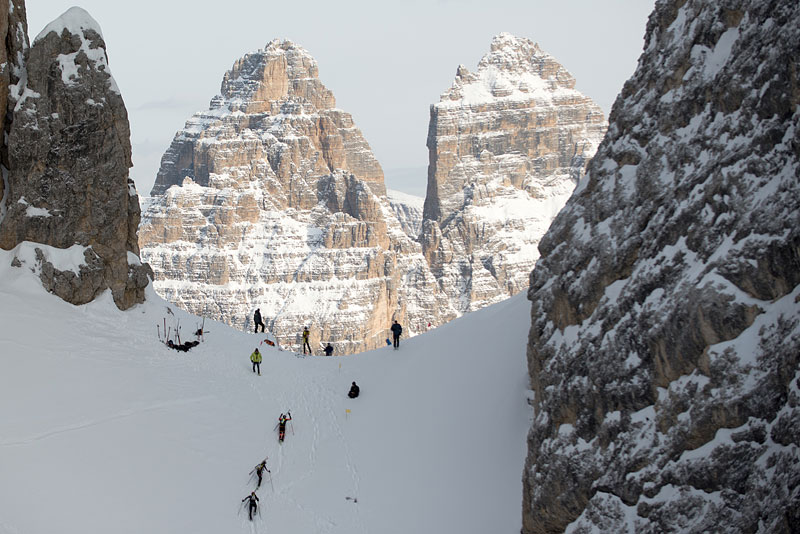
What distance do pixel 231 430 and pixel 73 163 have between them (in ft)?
48.2

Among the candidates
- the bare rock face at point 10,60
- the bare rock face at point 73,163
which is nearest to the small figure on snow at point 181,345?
the bare rock face at point 73,163

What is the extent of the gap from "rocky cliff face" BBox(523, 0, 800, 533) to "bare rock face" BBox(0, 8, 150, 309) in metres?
21.5

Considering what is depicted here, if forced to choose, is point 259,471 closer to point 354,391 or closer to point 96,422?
point 96,422

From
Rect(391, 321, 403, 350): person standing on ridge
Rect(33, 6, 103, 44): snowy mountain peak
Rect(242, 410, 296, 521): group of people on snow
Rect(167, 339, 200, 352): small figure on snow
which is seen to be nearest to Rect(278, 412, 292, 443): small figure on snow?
Rect(242, 410, 296, 521): group of people on snow

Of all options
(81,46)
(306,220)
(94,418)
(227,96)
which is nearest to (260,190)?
(306,220)

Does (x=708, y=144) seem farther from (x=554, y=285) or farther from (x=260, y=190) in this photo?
(x=260, y=190)

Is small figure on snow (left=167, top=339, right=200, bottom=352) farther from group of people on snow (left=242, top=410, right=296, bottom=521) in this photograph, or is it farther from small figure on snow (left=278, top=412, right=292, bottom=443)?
small figure on snow (left=278, top=412, right=292, bottom=443)

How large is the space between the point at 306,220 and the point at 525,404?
146 metres

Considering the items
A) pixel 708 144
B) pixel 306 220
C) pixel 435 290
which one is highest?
pixel 708 144

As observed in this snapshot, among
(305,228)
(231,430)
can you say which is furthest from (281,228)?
(231,430)

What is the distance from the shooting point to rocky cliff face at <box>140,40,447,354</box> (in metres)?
154

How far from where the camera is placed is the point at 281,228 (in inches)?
6486

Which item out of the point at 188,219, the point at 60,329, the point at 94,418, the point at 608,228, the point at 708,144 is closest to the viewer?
the point at 708,144

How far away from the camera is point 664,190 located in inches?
685
